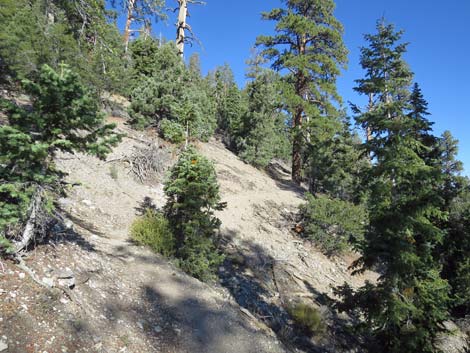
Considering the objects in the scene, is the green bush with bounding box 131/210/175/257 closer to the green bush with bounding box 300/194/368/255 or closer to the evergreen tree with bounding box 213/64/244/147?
the green bush with bounding box 300/194/368/255

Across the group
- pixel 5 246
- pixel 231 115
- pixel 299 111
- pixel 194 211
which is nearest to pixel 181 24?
pixel 231 115

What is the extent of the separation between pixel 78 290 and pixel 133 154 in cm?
900

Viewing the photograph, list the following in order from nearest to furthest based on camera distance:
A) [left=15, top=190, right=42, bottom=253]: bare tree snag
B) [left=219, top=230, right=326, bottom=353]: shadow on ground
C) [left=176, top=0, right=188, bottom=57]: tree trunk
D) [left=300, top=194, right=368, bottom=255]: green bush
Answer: [left=15, top=190, right=42, bottom=253]: bare tree snag
[left=219, top=230, right=326, bottom=353]: shadow on ground
[left=300, top=194, right=368, bottom=255]: green bush
[left=176, top=0, right=188, bottom=57]: tree trunk

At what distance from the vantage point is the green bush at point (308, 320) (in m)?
8.81

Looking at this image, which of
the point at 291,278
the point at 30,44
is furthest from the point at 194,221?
the point at 30,44

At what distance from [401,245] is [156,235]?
Result: 6254 mm

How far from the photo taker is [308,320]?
886 cm

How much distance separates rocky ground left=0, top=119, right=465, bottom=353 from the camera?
420 cm

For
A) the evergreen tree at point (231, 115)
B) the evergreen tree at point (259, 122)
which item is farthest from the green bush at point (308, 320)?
the evergreen tree at point (231, 115)

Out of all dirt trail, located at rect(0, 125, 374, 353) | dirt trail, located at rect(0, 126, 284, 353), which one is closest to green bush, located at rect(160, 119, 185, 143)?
dirt trail, located at rect(0, 125, 374, 353)

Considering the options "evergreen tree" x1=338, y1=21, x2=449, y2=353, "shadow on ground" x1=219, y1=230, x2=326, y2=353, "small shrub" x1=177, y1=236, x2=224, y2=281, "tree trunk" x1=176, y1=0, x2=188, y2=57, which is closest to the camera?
"evergreen tree" x1=338, y1=21, x2=449, y2=353

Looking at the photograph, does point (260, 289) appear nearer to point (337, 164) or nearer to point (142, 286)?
point (142, 286)

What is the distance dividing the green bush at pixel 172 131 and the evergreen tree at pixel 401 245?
10248 mm

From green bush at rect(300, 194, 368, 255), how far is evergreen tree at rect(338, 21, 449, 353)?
5375 millimetres
